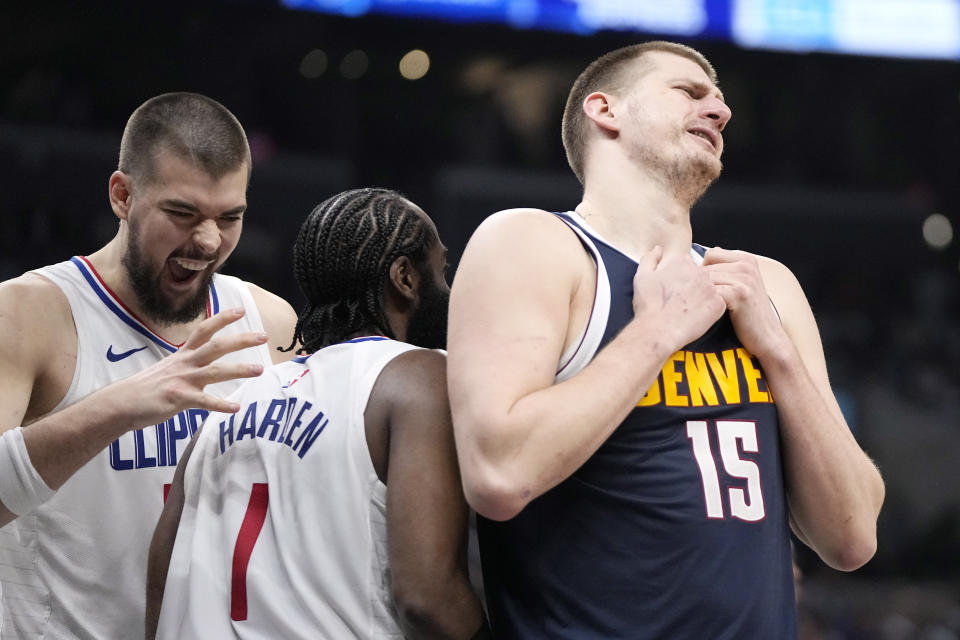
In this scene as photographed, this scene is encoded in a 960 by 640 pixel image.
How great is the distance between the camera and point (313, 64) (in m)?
9.75

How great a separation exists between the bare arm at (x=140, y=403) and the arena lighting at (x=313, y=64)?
7690 mm

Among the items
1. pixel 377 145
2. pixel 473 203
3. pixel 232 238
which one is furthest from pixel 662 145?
pixel 473 203

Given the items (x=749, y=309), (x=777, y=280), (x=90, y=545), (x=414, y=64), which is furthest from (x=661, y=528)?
(x=414, y=64)

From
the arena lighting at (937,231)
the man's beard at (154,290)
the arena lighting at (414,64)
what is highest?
the arena lighting at (414,64)

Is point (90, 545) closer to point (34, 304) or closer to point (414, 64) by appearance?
point (34, 304)

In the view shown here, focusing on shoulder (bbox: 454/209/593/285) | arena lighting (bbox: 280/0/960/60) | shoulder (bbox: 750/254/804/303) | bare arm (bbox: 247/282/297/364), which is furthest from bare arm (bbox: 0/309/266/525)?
arena lighting (bbox: 280/0/960/60)

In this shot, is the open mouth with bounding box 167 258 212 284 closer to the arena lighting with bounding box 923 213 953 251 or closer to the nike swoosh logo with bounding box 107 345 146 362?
the nike swoosh logo with bounding box 107 345 146 362

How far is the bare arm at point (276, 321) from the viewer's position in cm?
307

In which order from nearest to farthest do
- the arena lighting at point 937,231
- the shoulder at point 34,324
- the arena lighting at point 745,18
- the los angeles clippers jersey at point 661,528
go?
the los angeles clippers jersey at point 661,528 → the shoulder at point 34,324 → the arena lighting at point 745,18 → the arena lighting at point 937,231

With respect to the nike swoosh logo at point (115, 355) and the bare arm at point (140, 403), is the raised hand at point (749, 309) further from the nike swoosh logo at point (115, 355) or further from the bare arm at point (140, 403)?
the nike swoosh logo at point (115, 355)

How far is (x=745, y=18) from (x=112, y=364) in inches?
299

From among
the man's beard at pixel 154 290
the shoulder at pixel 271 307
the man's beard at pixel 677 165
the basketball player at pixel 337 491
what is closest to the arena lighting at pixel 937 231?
the shoulder at pixel 271 307

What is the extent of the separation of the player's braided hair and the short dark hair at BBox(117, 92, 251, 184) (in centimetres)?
62

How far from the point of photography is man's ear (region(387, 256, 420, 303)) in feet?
7.45
